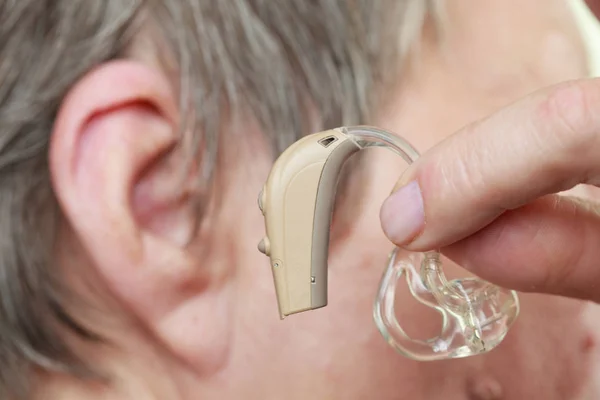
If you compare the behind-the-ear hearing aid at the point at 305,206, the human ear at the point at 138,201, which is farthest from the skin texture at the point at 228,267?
the behind-the-ear hearing aid at the point at 305,206

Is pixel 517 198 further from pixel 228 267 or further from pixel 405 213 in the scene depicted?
pixel 228 267

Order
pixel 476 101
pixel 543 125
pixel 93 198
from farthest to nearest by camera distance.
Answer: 1. pixel 476 101
2. pixel 93 198
3. pixel 543 125

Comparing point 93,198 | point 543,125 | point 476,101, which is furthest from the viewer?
point 476,101

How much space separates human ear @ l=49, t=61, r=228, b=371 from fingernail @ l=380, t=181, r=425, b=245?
0.23 metres

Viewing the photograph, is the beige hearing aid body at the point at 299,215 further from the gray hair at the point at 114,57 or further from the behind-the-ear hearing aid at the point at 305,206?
the gray hair at the point at 114,57

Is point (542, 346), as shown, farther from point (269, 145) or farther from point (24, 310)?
point (24, 310)

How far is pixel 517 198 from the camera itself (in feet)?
1.48

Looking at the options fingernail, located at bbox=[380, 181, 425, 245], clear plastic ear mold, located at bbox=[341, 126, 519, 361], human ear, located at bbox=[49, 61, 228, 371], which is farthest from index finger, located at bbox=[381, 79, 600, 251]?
human ear, located at bbox=[49, 61, 228, 371]

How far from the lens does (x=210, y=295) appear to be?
638 millimetres

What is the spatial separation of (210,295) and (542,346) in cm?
39

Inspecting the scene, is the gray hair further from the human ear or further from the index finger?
the index finger

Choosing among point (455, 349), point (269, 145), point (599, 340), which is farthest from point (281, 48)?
point (599, 340)

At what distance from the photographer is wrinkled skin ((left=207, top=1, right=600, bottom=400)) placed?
0.65 metres

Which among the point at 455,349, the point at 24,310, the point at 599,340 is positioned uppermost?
the point at 24,310
